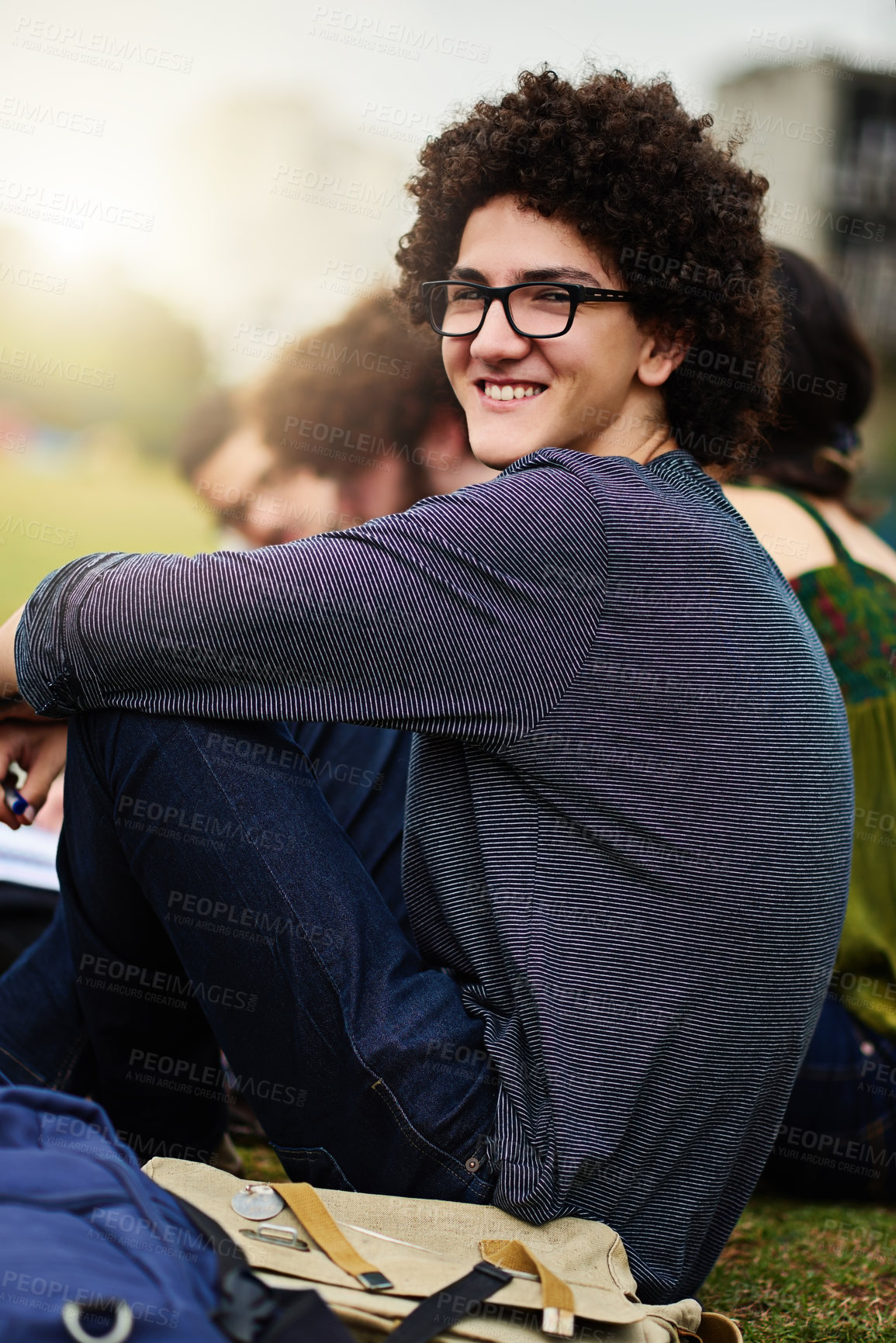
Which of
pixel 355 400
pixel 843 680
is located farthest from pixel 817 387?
pixel 355 400

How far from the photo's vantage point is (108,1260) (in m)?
0.80

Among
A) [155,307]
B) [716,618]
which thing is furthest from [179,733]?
[155,307]

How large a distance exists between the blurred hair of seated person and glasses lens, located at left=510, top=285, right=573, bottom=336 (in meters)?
1.28

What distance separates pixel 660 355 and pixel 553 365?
20 cm

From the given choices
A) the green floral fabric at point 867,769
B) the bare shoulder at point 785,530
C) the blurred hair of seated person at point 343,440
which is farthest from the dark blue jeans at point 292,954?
the blurred hair of seated person at point 343,440

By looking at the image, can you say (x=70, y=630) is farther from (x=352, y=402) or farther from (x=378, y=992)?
(x=352, y=402)

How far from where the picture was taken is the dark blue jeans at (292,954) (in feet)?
3.71

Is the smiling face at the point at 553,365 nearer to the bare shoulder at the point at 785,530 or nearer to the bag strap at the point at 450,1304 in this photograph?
the bare shoulder at the point at 785,530

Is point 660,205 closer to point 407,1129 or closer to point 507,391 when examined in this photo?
point 507,391

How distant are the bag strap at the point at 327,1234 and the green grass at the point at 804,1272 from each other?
0.69 meters

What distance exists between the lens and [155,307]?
13.5 feet

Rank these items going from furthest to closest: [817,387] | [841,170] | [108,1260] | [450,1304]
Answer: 1. [841,170]
2. [817,387]
3. [450,1304]
4. [108,1260]

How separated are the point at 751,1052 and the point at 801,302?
1.70 m

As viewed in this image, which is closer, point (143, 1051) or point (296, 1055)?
point (296, 1055)
